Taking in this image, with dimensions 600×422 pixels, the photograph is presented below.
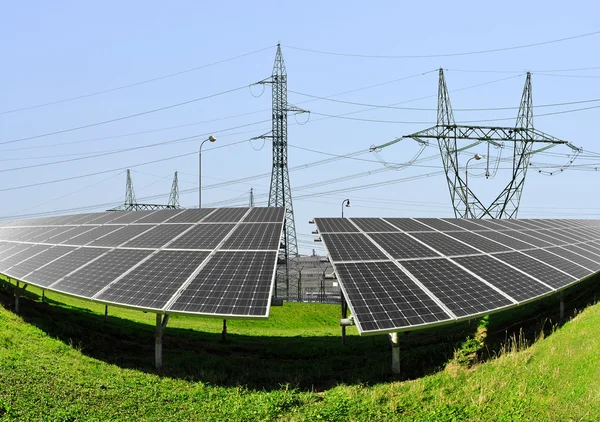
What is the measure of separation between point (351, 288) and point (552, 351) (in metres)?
7.66

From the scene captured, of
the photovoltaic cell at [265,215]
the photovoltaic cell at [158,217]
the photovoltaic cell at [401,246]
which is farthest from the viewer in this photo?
the photovoltaic cell at [158,217]

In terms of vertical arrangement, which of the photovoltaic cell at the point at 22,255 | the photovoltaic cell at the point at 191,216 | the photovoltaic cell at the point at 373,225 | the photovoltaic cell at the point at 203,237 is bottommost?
the photovoltaic cell at the point at 22,255

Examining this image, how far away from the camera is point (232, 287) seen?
13102mm

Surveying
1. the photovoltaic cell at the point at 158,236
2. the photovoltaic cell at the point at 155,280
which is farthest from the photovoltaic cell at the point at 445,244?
the photovoltaic cell at the point at 158,236

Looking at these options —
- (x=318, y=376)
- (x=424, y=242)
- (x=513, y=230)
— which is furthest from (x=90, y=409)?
(x=513, y=230)

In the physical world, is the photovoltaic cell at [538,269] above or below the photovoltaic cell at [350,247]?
below

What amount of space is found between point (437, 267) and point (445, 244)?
4213 millimetres

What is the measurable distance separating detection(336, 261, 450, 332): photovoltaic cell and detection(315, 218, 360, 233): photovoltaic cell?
5.18 meters

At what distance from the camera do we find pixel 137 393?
40.3ft

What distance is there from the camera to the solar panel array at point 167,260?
1270cm

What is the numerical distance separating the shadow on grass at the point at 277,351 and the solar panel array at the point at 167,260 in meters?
2.81

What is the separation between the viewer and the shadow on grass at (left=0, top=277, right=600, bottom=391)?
1387cm

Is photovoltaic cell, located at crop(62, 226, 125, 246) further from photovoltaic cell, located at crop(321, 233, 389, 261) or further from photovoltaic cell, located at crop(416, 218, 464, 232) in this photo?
photovoltaic cell, located at crop(416, 218, 464, 232)

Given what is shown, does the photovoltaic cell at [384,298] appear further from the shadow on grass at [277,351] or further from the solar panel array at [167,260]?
the shadow on grass at [277,351]
